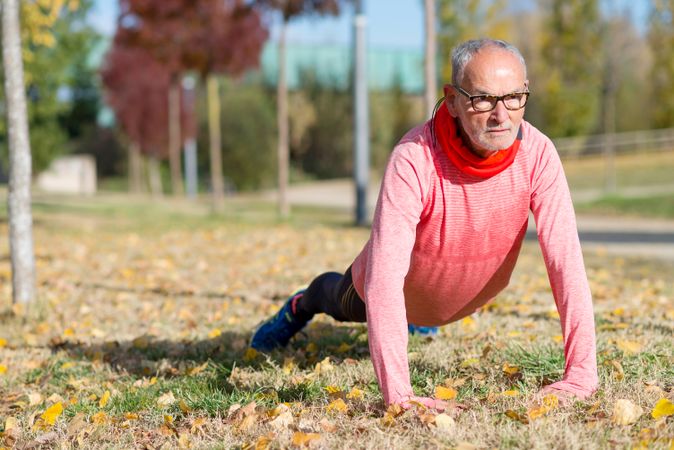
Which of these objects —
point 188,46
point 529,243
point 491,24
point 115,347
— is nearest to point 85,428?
point 115,347

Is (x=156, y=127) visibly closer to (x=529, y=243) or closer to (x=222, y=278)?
(x=529, y=243)

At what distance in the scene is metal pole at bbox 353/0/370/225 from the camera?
1513 centimetres

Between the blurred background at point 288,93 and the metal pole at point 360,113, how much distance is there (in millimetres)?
152

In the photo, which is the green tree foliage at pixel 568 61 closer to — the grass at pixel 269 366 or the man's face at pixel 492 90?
the grass at pixel 269 366

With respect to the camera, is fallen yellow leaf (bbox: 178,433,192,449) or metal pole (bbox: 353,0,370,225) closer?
fallen yellow leaf (bbox: 178,433,192,449)

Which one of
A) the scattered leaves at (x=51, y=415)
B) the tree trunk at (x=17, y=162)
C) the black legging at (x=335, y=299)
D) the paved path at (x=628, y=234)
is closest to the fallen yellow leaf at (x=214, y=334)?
the black legging at (x=335, y=299)

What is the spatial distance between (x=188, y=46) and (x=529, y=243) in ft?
36.3

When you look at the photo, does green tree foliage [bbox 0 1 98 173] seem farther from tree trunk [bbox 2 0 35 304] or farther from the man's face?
the man's face

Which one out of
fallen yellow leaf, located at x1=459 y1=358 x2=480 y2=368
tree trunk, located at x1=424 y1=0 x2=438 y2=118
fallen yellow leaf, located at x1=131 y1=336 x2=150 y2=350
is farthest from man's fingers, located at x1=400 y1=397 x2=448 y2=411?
tree trunk, located at x1=424 y1=0 x2=438 y2=118

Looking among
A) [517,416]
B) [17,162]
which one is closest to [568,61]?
[17,162]

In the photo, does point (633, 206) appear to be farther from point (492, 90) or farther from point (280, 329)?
point (492, 90)

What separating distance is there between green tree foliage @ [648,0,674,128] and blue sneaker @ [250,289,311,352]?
19.6 metres

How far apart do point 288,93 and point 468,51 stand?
37.5 meters

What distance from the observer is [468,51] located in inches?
116
